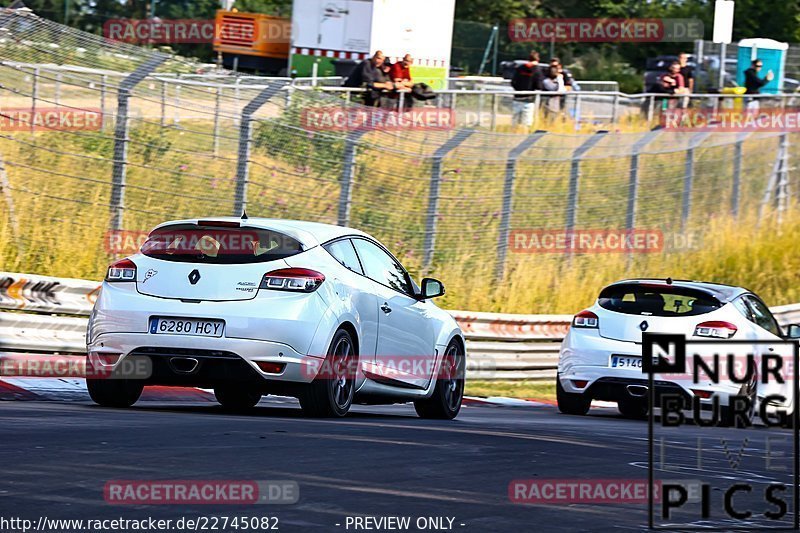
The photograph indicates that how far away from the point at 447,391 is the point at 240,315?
123 inches

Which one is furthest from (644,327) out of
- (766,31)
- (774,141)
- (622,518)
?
(766,31)

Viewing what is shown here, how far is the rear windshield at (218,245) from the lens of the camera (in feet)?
34.9

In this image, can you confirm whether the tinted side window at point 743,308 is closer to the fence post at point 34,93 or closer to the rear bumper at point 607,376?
the rear bumper at point 607,376

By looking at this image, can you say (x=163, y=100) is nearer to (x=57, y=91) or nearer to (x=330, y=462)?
(x=57, y=91)

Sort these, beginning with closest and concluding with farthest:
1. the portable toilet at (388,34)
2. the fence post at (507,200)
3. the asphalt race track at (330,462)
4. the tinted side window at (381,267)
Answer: the asphalt race track at (330,462) → the tinted side window at (381,267) → the fence post at (507,200) → the portable toilet at (388,34)

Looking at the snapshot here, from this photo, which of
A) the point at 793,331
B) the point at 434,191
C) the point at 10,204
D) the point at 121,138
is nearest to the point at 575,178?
the point at 434,191

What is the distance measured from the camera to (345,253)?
1141cm

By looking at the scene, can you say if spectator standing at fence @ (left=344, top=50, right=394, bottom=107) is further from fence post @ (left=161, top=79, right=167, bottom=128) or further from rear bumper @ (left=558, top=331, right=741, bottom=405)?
rear bumper @ (left=558, top=331, right=741, bottom=405)

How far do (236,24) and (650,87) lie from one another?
40.5 feet

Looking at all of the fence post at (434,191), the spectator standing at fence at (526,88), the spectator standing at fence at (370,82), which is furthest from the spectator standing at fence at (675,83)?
the fence post at (434,191)

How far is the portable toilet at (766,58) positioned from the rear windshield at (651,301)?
85.7ft

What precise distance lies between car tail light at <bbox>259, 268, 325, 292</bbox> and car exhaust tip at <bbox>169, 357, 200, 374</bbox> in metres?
0.68

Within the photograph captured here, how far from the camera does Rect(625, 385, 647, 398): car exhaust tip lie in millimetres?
14328

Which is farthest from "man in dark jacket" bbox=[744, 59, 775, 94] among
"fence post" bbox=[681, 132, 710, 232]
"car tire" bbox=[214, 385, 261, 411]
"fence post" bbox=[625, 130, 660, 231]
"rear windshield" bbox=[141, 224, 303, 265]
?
"rear windshield" bbox=[141, 224, 303, 265]
